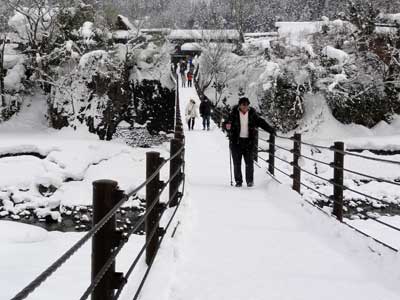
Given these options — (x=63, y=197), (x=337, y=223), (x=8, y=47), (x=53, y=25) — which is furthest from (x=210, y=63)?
(x=337, y=223)

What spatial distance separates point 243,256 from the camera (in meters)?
5.11

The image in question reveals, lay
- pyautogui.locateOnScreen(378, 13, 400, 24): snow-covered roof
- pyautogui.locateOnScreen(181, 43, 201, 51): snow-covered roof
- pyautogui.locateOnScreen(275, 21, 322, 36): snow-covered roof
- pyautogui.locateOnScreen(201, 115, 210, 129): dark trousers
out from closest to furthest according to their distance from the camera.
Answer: pyautogui.locateOnScreen(201, 115, 210, 129): dark trousers < pyautogui.locateOnScreen(378, 13, 400, 24): snow-covered roof < pyautogui.locateOnScreen(275, 21, 322, 36): snow-covered roof < pyautogui.locateOnScreen(181, 43, 201, 51): snow-covered roof

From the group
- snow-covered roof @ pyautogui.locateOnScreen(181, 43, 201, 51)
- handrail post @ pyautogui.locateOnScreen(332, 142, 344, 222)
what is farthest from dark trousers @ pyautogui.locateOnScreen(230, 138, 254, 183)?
snow-covered roof @ pyautogui.locateOnScreen(181, 43, 201, 51)

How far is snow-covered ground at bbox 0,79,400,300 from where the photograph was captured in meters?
4.19

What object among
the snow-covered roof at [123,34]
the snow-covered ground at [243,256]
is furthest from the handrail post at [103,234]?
the snow-covered roof at [123,34]

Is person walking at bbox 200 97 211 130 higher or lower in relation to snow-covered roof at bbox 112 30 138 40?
lower

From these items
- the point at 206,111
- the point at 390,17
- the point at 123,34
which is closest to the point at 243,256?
the point at 206,111

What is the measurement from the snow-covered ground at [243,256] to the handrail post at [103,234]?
0.89 meters

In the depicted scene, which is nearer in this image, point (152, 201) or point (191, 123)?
point (152, 201)

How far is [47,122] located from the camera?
35531 mm

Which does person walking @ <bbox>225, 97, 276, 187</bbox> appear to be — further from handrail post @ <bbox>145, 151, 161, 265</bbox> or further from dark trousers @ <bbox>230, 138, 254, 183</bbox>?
handrail post @ <bbox>145, 151, 161, 265</bbox>

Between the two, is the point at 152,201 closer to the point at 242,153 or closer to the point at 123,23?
the point at 242,153

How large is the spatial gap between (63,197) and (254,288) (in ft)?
68.6

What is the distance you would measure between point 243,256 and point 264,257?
223 mm
